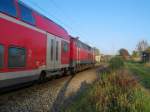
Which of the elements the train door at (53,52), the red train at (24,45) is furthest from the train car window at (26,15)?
the train door at (53,52)

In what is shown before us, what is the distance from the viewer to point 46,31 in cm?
1606

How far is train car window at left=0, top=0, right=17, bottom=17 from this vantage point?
10.6 m

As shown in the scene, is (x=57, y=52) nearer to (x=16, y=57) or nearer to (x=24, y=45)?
(x=24, y=45)

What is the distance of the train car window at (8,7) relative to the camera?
34.7 feet

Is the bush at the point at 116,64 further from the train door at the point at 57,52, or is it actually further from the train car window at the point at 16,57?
the train car window at the point at 16,57

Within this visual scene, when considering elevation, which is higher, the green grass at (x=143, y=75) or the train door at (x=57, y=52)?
the train door at (x=57, y=52)

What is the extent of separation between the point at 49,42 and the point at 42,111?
24.0 ft

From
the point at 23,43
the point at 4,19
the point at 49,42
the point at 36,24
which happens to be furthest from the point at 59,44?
the point at 4,19

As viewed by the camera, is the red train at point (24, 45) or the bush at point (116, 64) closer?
the red train at point (24, 45)

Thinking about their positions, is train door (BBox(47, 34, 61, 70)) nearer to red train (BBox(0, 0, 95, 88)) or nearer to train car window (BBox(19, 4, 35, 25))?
red train (BBox(0, 0, 95, 88))

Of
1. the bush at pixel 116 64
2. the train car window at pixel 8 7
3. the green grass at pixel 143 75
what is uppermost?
the train car window at pixel 8 7

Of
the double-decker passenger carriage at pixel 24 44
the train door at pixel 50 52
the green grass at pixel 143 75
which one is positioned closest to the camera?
the double-decker passenger carriage at pixel 24 44

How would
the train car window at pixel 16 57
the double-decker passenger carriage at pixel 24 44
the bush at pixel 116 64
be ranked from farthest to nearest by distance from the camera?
the bush at pixel 116 64 → the train car window at pixel 16 57 → the double-decker passenger carriage at pixel 24 44

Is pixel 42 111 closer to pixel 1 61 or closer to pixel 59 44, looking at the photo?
pixel 1 61
